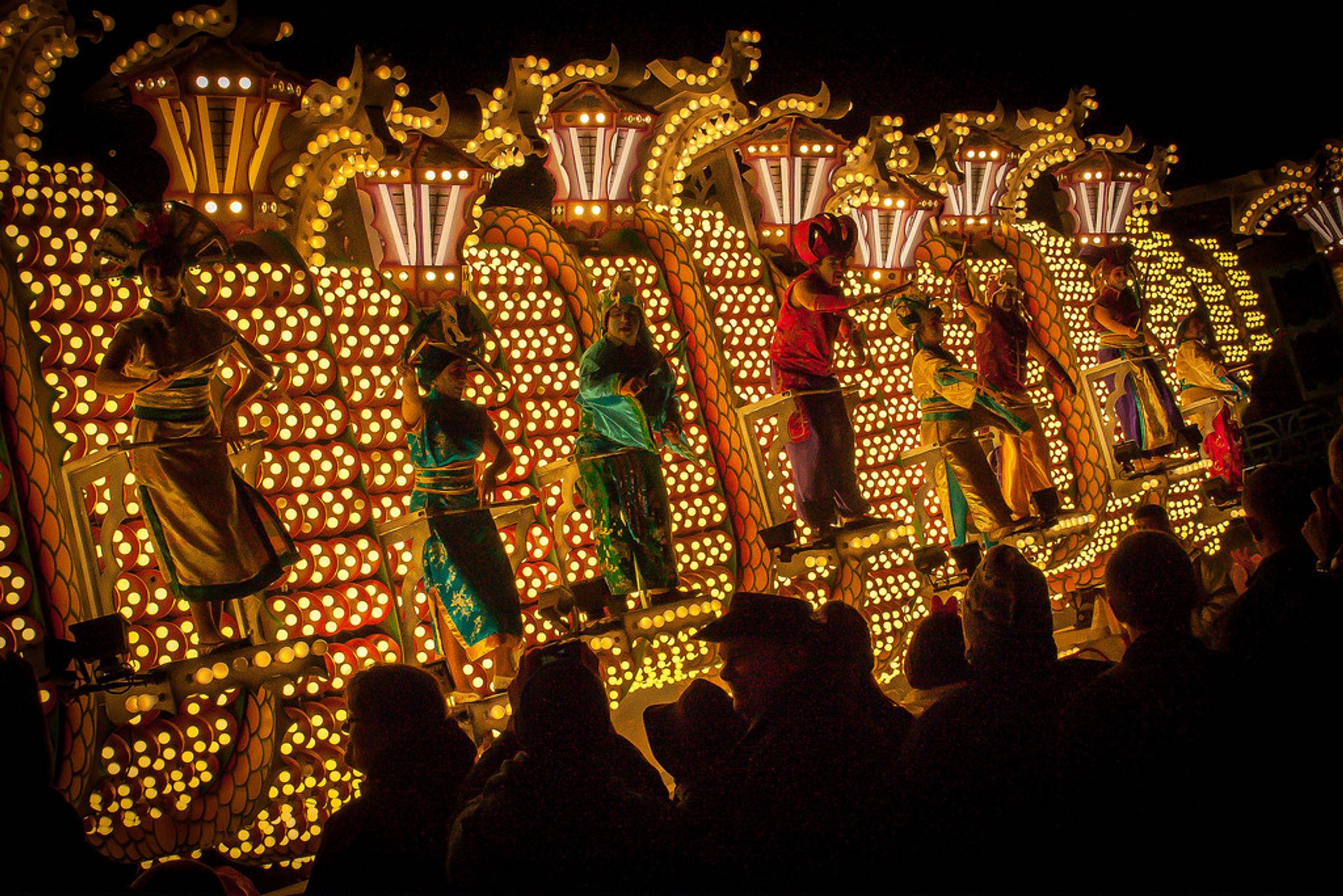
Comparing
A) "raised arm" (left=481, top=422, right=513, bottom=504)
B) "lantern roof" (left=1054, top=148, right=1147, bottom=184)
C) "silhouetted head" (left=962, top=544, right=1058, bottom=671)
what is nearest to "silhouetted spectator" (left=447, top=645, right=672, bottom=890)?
"silhouetted head" (left=962, top=544, right=1058, bottom=671)

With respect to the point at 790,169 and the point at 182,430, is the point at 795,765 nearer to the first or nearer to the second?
the point at 182,430

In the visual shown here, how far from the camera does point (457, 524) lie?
16.4ft

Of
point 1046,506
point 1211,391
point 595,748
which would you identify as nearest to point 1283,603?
point 595,748

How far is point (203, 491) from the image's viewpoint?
437cm

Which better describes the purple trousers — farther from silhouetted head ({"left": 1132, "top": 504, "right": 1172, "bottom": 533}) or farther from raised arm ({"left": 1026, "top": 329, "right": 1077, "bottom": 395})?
silhouetted head ({"left": 1132, "top": 504, "right": 1172, "bottom": 533})

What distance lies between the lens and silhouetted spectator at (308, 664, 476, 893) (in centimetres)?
245

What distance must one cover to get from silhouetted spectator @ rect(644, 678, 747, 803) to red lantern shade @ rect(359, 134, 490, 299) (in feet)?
9.57

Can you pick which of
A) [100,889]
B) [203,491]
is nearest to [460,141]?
[203,491]

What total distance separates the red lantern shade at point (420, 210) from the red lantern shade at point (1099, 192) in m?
5.58

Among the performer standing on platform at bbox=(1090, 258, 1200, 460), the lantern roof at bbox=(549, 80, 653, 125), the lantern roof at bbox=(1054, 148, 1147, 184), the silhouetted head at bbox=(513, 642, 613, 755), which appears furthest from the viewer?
the lantern roof at bbox=(1054, 148, 1147, 184)

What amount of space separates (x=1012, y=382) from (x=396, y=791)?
19.0 ft

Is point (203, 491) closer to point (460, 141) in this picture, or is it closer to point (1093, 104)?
point (460, 141)

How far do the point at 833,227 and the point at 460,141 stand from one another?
88.6 inches

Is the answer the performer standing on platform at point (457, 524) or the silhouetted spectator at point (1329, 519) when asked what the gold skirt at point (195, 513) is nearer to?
the performer standing on platform at point (457, 524)
